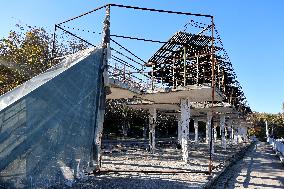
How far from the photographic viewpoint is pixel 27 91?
6.75m

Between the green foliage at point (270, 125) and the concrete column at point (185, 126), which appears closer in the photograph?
the concrete column at point (185, 126)

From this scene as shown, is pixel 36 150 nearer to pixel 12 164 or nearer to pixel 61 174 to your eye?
pixel 12 164

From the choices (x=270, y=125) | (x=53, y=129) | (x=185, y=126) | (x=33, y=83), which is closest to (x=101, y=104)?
(x=53, y=129)

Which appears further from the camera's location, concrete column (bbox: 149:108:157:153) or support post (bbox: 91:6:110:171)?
concrete column (bbox: 149:108:157:153)

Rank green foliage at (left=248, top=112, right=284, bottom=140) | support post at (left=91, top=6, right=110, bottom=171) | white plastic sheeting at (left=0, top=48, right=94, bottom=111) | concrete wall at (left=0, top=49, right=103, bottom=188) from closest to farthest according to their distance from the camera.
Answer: concrete wall at (left=0, top=49, right=103, bottom=188)
white plastic sheeting at (left=0, top=48, right=94, bottom=111)
support post at (left=91, top=6, right=110, bottom=171)
green foliage at (left=248, top=112, right=284, bottom=140)

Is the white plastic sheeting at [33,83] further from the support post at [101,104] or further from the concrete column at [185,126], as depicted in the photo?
the concrete column at [185,126]

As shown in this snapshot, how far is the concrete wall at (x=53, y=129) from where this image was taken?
6227mm

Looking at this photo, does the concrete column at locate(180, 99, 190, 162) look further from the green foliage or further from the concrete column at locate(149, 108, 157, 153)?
the green foliage

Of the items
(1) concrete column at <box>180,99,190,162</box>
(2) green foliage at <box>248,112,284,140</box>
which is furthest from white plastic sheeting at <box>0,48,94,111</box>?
(2) green foliage at <box>248,112,284,140</box>

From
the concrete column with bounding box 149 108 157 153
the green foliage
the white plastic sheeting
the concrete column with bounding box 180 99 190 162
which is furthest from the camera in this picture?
the green foliage

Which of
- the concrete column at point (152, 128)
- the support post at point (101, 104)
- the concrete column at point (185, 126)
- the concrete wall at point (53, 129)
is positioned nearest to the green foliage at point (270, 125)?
the concrete column at point (152, 128)

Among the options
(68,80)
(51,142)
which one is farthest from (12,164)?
(68,80)

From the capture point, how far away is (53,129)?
7129 mm

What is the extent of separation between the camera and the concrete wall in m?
6.23
